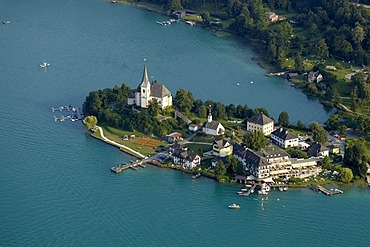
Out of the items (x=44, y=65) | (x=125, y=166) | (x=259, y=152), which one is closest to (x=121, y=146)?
(x=125, y=166)

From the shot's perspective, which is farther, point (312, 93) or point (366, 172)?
point (312, 93)

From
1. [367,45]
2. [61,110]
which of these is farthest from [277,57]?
[61,110]

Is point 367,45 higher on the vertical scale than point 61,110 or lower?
higher

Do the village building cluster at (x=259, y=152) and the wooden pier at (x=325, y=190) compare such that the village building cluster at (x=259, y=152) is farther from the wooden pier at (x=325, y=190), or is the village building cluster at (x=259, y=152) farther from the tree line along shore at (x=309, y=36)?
the tree line along shore at (x=309, y=36)

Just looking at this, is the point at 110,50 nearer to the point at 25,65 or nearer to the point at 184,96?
the point at 25,65

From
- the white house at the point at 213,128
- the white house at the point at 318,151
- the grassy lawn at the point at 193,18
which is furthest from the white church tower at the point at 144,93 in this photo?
the grassy lawn at the point at 193,18

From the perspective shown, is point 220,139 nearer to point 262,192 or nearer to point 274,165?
point 274,165

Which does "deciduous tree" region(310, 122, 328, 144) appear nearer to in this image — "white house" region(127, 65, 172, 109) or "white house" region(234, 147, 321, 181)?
"white house" region(234, 147, 321, 181)
